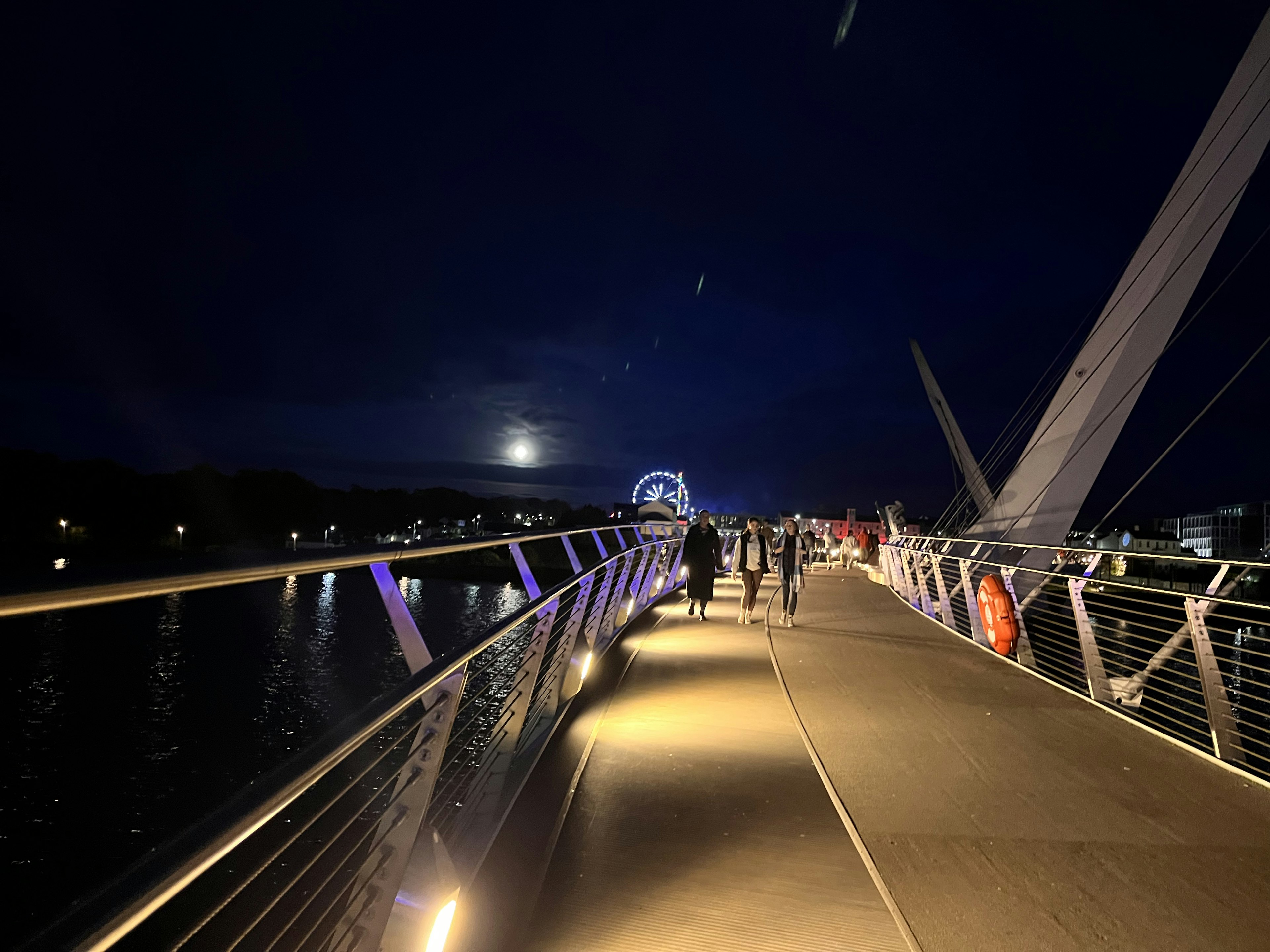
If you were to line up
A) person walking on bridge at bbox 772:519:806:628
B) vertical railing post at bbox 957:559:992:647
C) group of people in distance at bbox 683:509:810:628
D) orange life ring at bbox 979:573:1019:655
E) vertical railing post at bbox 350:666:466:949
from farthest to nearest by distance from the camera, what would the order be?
1. group of people in distance at bbox 683:509:810:628
2. person walking on bridge at bbox 772:519:806:628
3. vertical railing post at bbox 957:559:992:647
4. orange life ring at bbox 979:573:1019:655
5. vertical railing post at bbox 350:666:466:949

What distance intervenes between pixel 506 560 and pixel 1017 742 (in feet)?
450

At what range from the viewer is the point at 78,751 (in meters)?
57.8

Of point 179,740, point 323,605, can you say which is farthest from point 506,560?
point 179,740

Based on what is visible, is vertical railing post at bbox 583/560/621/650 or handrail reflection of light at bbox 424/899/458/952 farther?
vertical railing post at bbox 583/560/621/650

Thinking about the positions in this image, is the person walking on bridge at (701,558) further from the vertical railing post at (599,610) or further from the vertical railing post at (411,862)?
the vertical railing post at (411,862)

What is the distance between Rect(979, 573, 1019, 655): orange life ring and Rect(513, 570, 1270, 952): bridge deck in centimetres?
183

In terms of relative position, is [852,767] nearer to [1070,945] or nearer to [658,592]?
[1070,945]

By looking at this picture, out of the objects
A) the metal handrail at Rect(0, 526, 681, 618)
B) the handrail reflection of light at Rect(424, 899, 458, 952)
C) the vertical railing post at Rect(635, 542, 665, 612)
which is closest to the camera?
the metal handrail at Rect(0, 526, 681, 618)

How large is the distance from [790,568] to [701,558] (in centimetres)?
140

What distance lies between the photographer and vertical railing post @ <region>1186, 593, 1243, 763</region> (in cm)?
601

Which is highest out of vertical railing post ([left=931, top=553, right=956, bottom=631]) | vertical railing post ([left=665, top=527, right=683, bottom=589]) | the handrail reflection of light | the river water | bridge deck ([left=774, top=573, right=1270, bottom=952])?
vertical railing post ([left=665, top=527, right=683, bottom=589])

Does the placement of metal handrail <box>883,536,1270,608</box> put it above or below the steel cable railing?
above

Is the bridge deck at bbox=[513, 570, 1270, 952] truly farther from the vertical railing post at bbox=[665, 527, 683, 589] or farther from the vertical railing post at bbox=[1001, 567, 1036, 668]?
the vertical railing post at bbox=[665, 527, 683, 589]

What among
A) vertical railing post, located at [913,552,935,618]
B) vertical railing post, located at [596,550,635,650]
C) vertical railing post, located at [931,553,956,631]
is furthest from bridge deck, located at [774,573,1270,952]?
vertical railing post, located at [913,552,935,618]
